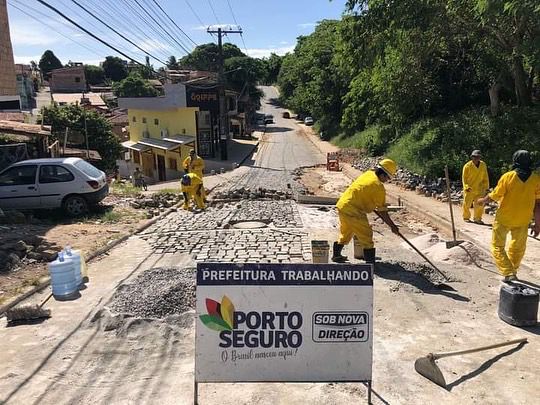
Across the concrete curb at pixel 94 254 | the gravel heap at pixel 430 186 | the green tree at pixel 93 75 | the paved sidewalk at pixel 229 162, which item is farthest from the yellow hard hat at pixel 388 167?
the green tree at pixel 93 75

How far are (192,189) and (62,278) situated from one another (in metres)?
7.07

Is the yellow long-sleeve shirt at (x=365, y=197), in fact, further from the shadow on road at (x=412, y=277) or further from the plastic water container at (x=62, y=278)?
the plastic water container at (x=62, y=278)

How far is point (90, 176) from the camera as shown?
1275 cm

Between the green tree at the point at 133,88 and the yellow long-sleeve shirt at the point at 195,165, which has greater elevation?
the green tree at the point at 133,88

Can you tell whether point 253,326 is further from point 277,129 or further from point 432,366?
point 277,129

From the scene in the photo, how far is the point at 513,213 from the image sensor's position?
6527 mm

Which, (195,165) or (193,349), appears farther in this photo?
(195,165)

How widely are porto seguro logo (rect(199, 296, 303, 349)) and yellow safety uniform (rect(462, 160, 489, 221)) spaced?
28.0 ft

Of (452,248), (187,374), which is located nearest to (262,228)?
(452,248)

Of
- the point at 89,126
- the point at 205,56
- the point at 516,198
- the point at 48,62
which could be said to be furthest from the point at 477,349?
the point at 48,62

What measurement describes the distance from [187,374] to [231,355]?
84cm

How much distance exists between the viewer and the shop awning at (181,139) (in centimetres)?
3388

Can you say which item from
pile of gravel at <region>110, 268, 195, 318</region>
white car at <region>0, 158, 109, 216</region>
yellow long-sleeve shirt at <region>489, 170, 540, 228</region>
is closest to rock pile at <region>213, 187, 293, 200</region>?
white car at <region>0, 158, 109, 216</region>

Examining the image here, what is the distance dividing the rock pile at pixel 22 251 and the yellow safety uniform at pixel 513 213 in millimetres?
7193
